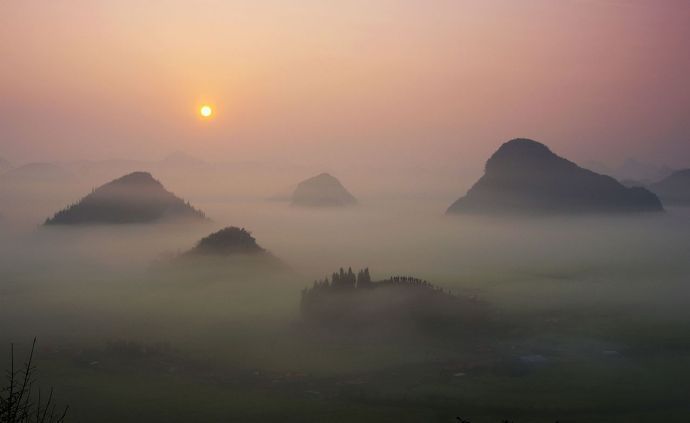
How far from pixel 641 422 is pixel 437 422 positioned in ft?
225

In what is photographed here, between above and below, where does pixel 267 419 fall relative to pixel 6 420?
below

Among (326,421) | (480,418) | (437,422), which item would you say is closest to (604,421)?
(480,418)

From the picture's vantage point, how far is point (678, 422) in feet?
646

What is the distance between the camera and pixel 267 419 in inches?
7800

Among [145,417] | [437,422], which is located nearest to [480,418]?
[437,422]

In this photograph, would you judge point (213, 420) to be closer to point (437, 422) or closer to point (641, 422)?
point (437, 422)

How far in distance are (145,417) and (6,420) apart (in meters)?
178

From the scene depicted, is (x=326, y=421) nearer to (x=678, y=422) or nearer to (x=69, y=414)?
(x=69, y=414)

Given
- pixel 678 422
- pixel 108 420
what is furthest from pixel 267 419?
pixel 678 422

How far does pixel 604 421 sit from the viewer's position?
199 m

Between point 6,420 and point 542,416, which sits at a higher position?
point 6,420

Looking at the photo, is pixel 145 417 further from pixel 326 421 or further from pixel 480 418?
pixel 480 418

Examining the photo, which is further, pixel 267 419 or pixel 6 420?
pixel 267 419

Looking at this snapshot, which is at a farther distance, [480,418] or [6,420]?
[480,418]
